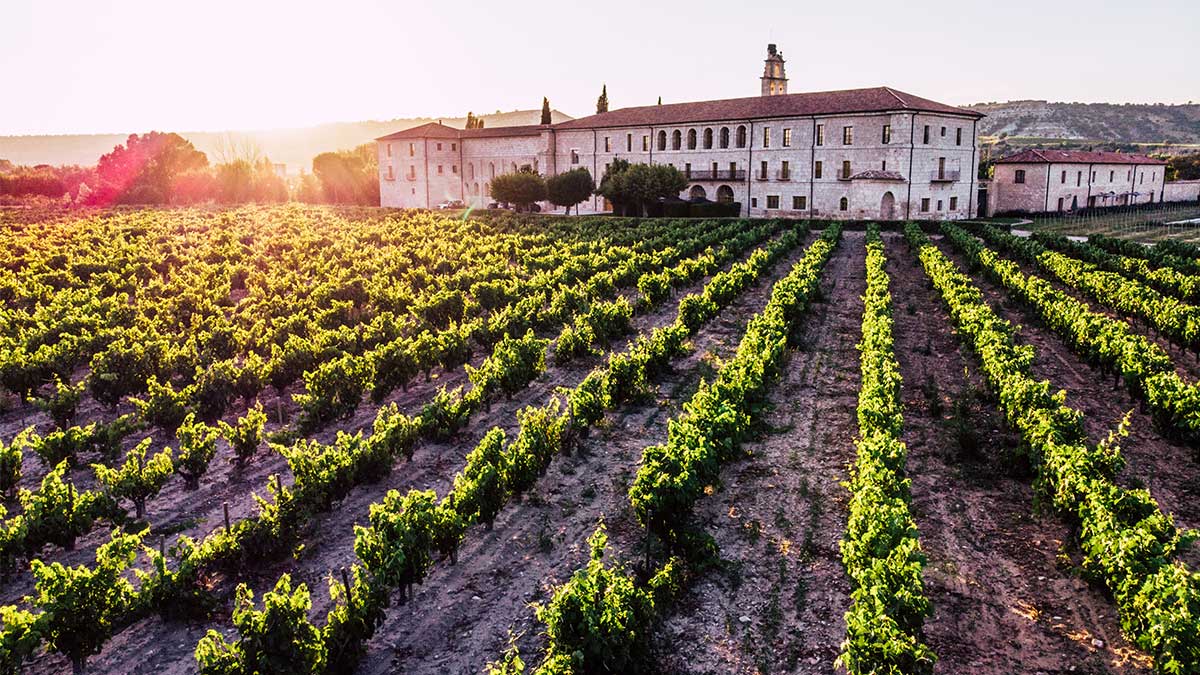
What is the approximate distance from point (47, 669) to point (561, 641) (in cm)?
562

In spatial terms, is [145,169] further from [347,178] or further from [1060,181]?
[1060,181]

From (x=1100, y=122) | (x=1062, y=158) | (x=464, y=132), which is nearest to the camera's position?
(x=1062, y=158)

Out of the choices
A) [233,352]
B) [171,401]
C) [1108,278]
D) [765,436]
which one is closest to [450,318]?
[233,352]

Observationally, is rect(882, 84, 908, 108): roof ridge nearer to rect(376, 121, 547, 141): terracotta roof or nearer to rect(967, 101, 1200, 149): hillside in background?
rect(376, 121, 547, 141): terracotta roof

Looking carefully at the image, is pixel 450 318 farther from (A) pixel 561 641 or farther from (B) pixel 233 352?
(A) pixel 561 641

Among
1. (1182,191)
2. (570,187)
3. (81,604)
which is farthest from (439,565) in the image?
(1182,191)

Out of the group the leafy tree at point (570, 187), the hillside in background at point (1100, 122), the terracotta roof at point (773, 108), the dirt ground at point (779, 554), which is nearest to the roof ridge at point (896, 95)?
the terracotta roof at point (773, 108)

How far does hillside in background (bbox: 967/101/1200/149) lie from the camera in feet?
563

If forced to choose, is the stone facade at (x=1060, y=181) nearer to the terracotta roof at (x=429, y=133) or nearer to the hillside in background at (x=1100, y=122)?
the terracotta roof at (x=429, y=133)

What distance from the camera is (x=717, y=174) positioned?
2598 inches

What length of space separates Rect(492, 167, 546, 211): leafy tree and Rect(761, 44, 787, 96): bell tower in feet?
100

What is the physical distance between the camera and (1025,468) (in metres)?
12.4

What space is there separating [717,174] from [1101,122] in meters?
156

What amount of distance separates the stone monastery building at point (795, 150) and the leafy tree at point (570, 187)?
5277 mm
